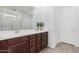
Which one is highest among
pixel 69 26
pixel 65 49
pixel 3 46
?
pixel 69 26

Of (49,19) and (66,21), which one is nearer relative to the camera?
(66,21)

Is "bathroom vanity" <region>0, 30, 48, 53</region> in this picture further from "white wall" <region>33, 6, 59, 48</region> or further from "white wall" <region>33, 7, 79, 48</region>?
"white wall" <region>33, 7, 79, 48</region>

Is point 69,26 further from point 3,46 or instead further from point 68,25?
point 3,46

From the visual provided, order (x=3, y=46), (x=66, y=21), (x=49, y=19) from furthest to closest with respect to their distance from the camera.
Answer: (x=49, y=19)
(x=66, y=21)
(x=3, y=46)

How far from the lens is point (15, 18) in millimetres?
1777

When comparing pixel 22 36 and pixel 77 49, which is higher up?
pixel 22 36

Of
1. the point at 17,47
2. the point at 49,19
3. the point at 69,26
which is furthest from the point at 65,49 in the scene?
the point at 17,47

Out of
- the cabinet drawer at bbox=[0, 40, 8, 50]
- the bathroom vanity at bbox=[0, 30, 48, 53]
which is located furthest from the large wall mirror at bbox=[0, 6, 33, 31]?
the cabinet drawer at bbox=[0, 40, 8, 50]

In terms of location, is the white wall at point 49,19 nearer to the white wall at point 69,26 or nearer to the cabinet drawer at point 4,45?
the white wall at point 69,26

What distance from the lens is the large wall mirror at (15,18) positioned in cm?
161

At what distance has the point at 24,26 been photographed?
72.2 inches
